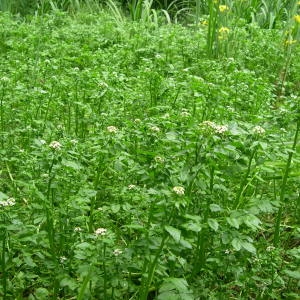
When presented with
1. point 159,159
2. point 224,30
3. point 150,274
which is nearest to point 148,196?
point 159,159

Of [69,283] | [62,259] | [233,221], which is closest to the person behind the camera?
[233,221]

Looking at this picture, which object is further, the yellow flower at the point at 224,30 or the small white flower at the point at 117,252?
the yellow flower at the point at 224,30

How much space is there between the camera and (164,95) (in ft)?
10.9

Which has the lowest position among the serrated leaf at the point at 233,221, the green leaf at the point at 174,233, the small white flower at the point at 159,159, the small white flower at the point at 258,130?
the serrated leaf at the point at 233,221

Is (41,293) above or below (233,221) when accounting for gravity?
below

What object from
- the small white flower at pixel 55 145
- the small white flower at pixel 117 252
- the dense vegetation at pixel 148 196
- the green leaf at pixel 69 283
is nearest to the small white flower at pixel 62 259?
the dense vegetation at pixel 148 196

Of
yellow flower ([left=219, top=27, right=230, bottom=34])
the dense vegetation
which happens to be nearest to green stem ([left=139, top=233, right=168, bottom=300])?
the dense vegetation

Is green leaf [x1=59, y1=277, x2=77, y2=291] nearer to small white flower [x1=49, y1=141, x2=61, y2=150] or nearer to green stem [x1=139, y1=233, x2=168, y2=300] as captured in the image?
green stem [x1=139, y1=233, x2=168, y2=300]

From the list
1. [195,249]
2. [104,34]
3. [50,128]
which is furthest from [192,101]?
[104,34]

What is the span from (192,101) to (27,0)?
5.71m

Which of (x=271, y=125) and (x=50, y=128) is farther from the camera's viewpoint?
(x=50, y=128)

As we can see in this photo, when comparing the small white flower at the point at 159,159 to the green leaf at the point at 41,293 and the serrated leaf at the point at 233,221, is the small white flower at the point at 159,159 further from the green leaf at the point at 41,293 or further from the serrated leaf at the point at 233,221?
the green leaf at the point at 41,293

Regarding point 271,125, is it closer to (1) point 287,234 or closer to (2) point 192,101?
(1) point 287,234

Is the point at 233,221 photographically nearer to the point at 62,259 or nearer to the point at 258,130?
the point at 258,130
